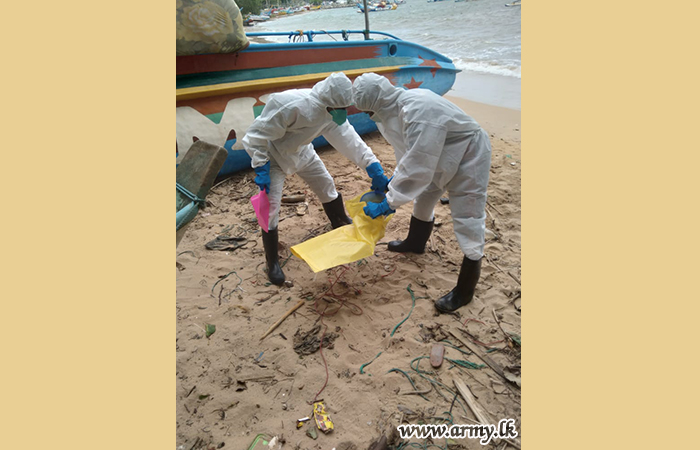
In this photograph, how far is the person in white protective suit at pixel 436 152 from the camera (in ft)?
8.04

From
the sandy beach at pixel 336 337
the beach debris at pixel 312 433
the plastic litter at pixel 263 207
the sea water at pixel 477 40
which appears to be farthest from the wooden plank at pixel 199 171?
the sea water at pixel 477 40

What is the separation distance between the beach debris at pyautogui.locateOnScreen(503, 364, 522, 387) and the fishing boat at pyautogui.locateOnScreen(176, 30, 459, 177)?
3506mm

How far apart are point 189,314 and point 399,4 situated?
36.4 meters

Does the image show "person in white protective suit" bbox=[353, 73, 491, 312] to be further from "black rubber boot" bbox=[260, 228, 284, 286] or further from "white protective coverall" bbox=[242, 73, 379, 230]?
"black rubber boot" bbox=[260, 228, 284, 286]

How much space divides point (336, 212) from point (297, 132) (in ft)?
3.55

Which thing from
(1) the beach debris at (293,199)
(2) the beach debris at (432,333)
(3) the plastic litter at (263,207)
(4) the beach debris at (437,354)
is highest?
(3) the plastic litter at (263,207)

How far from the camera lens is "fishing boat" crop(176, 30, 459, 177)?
4.57 metres

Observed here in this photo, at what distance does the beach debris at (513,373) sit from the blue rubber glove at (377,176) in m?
1.64

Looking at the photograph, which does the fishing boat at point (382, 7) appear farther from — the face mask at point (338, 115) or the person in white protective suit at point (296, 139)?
the face mask at point (338, 115)

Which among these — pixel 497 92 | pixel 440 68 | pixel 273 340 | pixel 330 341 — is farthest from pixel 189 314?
pixel 497 92

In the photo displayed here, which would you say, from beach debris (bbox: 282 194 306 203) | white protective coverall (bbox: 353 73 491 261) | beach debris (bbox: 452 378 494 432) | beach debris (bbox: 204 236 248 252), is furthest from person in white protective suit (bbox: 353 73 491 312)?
beach debris (bbox: 282 194 306 203)

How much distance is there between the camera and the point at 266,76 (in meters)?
5.08

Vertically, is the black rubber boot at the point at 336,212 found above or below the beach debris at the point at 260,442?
Result: above

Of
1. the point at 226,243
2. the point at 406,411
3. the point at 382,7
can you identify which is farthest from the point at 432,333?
the point at 382,7
